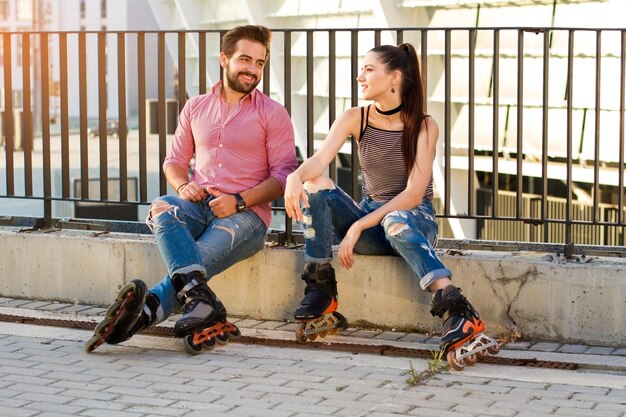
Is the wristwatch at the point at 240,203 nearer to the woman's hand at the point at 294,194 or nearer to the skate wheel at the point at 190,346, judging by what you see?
the woman's hand at the point at 294,194

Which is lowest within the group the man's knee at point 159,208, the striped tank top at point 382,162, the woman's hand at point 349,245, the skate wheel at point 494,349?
the skate wheel at point 494,349

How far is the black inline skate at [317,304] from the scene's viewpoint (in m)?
6.53

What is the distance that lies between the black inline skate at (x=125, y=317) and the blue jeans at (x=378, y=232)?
84 cm

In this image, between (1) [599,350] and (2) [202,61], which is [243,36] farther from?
(1) [599,350]

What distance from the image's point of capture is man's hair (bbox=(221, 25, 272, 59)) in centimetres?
691

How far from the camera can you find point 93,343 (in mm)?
6328

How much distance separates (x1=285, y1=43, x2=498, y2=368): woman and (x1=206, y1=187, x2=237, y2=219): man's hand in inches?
16.9

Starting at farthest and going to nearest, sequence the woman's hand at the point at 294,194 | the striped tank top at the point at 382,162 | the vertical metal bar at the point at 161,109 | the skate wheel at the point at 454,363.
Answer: the vertical metal bar at the point at 161,109 → the striped tank top at the point at 382,162 → the woman's hand at the point at 294,194 → the skate wheel at the point at 454,363

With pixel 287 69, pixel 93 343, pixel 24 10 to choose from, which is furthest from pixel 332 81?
pixel 24 10

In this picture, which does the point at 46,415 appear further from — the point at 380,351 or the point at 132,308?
the point at 380,351

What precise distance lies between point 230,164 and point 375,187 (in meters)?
0.73

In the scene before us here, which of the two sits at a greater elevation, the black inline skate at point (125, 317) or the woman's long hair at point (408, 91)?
the woman's long hair at point (408, 91)

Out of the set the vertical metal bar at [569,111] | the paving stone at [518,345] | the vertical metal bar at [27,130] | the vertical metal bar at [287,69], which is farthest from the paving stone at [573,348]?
the vertical metal bar at [27,130]

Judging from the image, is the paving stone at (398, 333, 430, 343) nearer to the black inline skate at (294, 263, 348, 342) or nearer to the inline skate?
the black inline skate at (294, 263, 348, 342)
